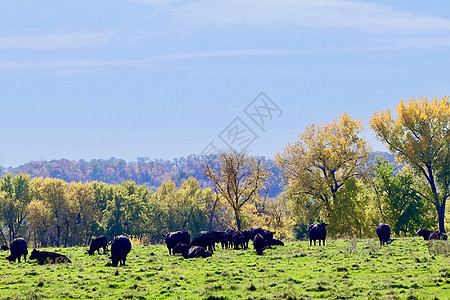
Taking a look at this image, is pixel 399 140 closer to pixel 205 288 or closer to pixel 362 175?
pixel 362 175

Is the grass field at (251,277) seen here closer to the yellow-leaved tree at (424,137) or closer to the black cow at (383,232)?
the black cow at (383,232)

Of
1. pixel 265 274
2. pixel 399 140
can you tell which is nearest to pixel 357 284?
pixel 265 274

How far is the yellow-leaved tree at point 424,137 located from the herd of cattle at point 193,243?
18299 millimetres

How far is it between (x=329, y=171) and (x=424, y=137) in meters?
12.2

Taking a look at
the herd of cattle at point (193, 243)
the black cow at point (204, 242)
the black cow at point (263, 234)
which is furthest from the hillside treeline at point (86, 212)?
the black cow at point (204, 242)

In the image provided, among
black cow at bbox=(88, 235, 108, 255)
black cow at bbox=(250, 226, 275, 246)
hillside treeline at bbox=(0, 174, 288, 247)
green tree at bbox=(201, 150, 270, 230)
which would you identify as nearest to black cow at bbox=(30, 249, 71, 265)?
black cow at bbox=(88, 235, 108, 255)

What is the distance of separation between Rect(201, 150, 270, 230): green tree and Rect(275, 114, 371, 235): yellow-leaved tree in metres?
4.88

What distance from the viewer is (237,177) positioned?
6094cm

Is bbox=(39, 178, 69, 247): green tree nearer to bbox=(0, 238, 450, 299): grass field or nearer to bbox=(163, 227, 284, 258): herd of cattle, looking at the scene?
bbox=(163, 227, 284, 258): herd of cattle

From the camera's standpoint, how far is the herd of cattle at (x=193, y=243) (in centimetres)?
2781

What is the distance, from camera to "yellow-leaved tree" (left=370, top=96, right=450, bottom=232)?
53.5 m

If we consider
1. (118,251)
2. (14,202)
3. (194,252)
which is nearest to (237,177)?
(194,252)

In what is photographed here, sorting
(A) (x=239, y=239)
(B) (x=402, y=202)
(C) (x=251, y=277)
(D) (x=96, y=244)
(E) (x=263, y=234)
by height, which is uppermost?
(B) (x=402, y=202)

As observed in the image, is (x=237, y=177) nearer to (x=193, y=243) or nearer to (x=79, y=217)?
(x=193, y=243)
